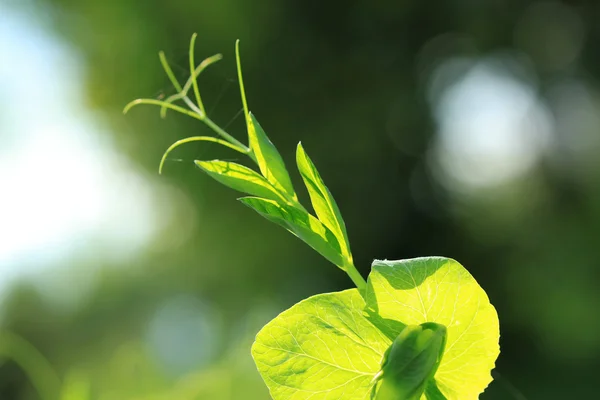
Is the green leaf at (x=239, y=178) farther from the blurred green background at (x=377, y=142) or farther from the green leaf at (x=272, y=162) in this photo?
the blurred green background at (x=377, y=142)

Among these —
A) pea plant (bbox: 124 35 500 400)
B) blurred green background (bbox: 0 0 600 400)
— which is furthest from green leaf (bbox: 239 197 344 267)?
blurred green background (bbox: 0 0 600 400)

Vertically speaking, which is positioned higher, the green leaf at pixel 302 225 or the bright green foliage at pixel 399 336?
the green leaf at pixel 302 225

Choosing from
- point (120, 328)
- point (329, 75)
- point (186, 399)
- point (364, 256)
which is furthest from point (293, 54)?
point (186, 399)

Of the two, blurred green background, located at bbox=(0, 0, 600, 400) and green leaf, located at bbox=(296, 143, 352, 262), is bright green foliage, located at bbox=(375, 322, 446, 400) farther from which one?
blurred green background, located at bbox=(0, 0, 600, 400)

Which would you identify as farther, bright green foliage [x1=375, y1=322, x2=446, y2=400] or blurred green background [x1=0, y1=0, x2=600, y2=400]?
blurred green background [x1=0, y1=0, x2=600, y2=400]

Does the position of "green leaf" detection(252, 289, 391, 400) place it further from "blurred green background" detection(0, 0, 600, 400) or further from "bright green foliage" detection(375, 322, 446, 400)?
"blurred green background" detection(0, 0, 600, 400)

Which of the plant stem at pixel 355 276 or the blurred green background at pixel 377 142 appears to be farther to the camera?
the blurred green background at pixel 377 142

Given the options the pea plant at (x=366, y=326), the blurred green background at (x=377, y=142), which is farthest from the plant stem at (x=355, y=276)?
the blurred green background at (x=377, y=142)

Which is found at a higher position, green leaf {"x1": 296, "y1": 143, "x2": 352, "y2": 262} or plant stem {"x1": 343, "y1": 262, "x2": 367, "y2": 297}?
green leaf {"x1": 296, "y1": 143, "x2": 352, "y2": 262}

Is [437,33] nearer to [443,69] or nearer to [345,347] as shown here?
[443,69]
